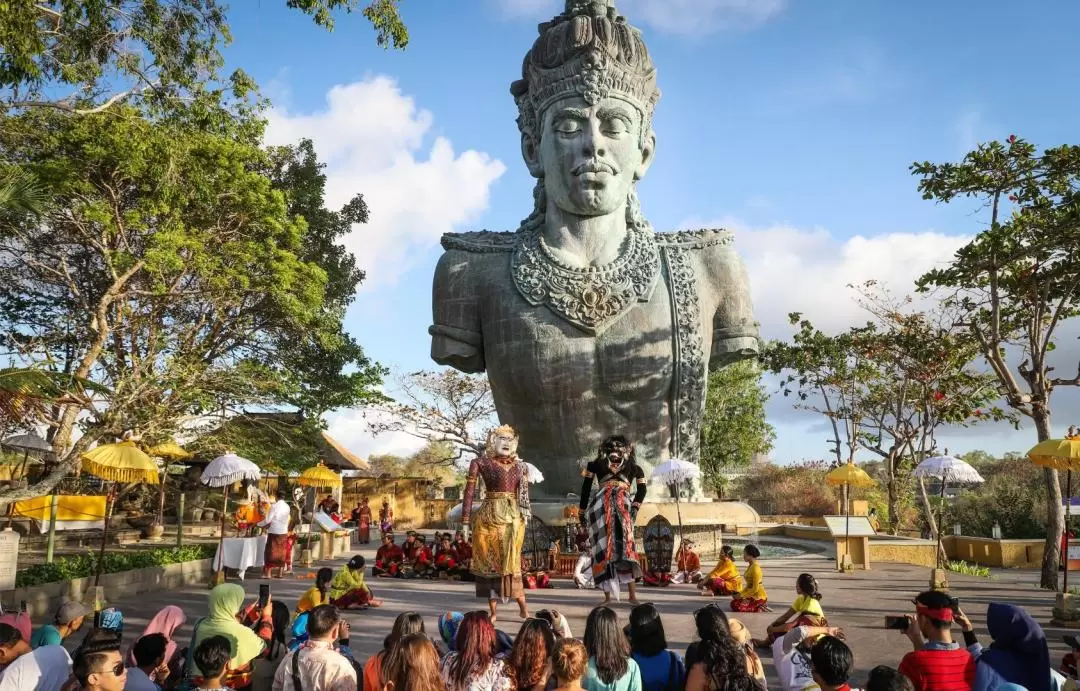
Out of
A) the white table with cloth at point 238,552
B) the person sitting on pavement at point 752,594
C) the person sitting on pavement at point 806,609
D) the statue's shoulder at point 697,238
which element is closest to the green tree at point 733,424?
the statue's shoulder at point 697,238

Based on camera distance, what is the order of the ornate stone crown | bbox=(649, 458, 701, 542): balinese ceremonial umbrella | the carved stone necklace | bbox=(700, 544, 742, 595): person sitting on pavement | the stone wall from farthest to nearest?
1. the ornate stone crown
2. the carved stone necklace
3. bbox=(649, 458, 701, 542): balinese ceremonial umbrella
4. bbox=(700, 544, 742, 595): person sitting on pavement
5. the stone wall

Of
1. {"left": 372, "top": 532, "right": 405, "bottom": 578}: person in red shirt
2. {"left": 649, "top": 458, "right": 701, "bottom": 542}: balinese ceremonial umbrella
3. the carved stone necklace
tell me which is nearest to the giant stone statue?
the carved stone necklace

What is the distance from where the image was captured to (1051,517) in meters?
11.0

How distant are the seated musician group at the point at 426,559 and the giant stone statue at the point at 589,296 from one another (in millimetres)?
1596

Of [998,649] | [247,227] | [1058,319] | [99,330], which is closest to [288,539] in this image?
[99,330]

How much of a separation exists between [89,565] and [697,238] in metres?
9.47

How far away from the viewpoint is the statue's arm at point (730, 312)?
12.7m

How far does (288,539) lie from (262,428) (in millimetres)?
9145

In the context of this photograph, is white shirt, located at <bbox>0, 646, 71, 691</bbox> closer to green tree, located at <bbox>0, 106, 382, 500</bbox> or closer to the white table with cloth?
the white table with cloth

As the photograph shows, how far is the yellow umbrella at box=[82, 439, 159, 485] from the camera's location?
10273 mm

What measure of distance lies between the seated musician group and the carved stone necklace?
3.47 meters

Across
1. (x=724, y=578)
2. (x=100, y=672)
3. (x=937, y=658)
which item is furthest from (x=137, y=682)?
(x=724, y=578)

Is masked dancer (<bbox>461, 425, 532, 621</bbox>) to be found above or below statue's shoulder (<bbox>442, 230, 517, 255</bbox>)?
below

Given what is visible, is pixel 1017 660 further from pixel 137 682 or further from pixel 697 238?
pixel 697 238
